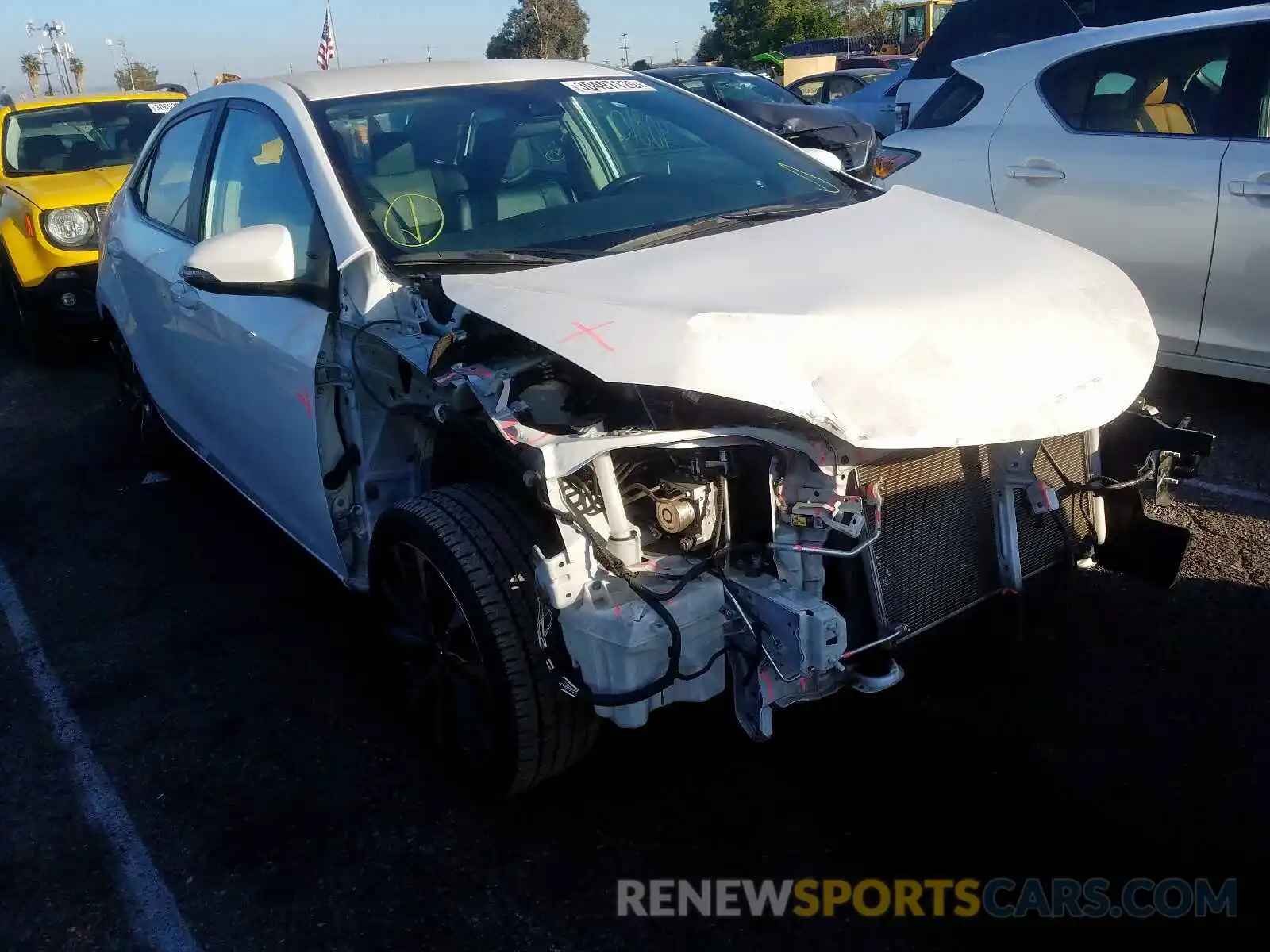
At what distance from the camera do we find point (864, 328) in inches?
91.2

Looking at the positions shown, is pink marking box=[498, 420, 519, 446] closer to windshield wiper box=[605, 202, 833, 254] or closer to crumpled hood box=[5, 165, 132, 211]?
windshield wiper box=[605, 202, 833, 254]

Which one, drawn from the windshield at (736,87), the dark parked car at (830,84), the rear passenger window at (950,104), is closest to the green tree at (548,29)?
the dark parked car at (830,84)

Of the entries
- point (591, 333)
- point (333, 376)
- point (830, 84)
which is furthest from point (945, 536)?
point (830, 84)

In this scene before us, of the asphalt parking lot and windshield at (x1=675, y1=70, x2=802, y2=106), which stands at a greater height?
windshield at (x1=675, y1=70, x2=802, y2=106)

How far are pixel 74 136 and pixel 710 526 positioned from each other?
7884 mm

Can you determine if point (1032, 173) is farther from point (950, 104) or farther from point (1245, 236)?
point (1245, 236)

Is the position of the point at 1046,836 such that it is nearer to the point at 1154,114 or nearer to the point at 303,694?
the point at 303,694

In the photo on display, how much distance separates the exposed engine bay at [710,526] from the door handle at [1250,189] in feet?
7.68

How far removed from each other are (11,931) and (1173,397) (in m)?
5.12

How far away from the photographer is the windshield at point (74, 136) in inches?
322

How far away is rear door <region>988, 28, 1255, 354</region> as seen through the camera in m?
4.70

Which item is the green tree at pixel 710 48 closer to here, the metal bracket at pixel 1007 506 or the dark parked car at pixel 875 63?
the dark parked car at pixel 875 63

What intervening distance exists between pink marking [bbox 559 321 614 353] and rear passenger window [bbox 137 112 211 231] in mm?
2394

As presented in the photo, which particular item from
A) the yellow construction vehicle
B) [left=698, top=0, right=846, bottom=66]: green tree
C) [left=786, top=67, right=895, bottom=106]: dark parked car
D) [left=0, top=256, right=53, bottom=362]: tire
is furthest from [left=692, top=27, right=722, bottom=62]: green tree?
[left=0, top=256, right=53, bottom=362]: tire
